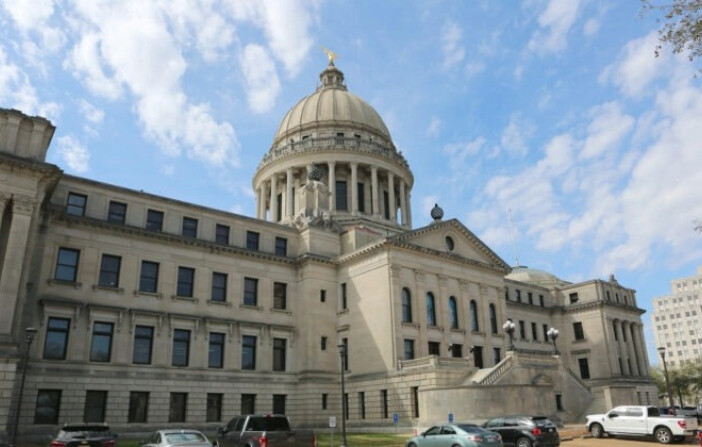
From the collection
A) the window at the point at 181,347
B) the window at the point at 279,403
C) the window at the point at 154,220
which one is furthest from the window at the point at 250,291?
the window at the point at 154,220

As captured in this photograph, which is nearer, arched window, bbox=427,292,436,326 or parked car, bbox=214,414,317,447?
parked car, bbox=214,414,317,447

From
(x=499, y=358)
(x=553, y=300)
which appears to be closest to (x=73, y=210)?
(x=499, y=358)

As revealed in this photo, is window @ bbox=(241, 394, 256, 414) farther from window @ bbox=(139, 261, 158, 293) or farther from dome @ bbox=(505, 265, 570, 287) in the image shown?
dome @ bbox=(505, 265, 570, 287)

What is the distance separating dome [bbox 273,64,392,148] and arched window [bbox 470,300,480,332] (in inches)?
1142

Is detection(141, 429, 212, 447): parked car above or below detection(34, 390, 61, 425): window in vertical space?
below

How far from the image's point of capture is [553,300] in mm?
74312

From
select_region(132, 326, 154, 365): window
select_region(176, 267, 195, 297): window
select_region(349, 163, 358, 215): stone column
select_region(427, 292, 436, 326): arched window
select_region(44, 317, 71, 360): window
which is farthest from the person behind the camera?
select_region(349, 163, 358, 215): stone column

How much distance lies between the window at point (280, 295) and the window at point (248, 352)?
367cm

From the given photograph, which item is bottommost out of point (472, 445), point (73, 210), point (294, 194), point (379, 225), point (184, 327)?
point (472, 445)

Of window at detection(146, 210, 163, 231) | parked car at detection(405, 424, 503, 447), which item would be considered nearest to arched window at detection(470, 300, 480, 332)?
parked car at detection(405, 424, 503, 447)

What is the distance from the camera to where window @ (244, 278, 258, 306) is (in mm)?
45000

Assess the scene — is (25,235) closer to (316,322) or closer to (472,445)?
(316,322)

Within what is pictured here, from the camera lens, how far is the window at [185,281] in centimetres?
4191

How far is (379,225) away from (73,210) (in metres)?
32.6
